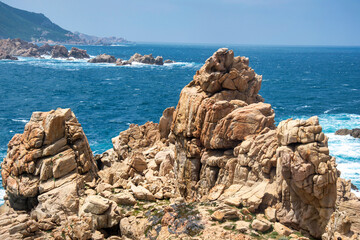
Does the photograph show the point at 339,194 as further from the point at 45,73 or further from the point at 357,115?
the point at 45,73

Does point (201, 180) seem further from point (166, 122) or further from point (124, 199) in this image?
point (166, 122)

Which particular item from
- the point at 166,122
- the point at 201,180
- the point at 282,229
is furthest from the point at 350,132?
the point at 282,229

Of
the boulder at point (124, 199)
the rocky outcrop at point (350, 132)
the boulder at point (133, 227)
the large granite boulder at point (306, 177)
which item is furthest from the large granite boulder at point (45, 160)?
the rocky outcrop at point (350, 132)

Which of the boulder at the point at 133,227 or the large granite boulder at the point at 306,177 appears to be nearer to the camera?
the large granite boulder at the point at 306,177

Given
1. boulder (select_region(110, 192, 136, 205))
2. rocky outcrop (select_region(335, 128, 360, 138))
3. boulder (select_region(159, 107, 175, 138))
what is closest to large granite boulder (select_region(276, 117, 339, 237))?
boulder (select_region(110, 192, 136, 205))

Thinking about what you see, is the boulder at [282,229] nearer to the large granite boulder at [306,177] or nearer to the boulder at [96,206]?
the large granite boulder at [306,177]

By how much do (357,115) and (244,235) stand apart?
74.8 meters

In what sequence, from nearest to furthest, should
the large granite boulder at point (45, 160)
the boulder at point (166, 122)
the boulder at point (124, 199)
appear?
1. the boulder at point (124, 199)
2. the large granite boulder at point (45, 160)
3. the boulder at point (166, 122)

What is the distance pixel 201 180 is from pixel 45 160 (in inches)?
559

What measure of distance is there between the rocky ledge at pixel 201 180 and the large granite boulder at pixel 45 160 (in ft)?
0.31

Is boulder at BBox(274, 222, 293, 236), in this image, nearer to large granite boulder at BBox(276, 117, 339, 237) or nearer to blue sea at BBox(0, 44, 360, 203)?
large granite boulder at BBox(276, 117, 339, 237)

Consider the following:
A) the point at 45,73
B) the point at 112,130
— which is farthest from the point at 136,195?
the point at 45,73

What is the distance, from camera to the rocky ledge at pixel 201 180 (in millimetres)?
21141

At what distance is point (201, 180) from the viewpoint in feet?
96.0
